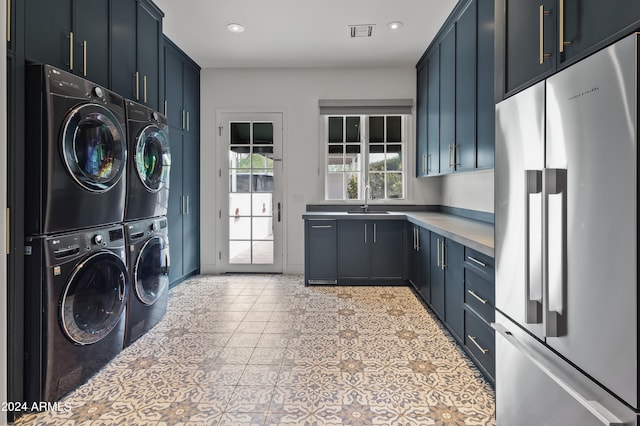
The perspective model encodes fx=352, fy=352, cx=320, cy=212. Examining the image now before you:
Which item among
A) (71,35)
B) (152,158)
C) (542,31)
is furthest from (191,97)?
(542,31)

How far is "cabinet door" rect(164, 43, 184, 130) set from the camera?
3.88 meters

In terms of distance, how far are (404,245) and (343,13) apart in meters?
2.49

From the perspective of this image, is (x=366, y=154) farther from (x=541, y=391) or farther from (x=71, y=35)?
(x=541, y=391)

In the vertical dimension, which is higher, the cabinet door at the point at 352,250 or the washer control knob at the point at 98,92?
the washer control knob at the point at 98,92

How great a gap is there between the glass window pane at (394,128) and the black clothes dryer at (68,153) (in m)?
3.37

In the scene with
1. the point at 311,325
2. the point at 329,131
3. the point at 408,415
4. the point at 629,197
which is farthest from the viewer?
the point at 329,131

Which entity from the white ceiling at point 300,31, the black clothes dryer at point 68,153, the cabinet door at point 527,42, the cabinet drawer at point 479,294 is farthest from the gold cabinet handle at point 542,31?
the black clothes dryer at point 68,153

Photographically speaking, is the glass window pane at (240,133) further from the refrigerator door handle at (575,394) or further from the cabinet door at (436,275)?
the refrigerator door handle at (575,394)

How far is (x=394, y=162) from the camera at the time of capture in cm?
476

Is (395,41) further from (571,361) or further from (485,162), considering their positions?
(571,361)

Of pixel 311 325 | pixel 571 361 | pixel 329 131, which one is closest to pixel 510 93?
pixel 571 361

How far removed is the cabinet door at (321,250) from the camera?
4160 mm

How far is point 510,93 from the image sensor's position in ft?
4.93

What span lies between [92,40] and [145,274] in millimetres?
1609
